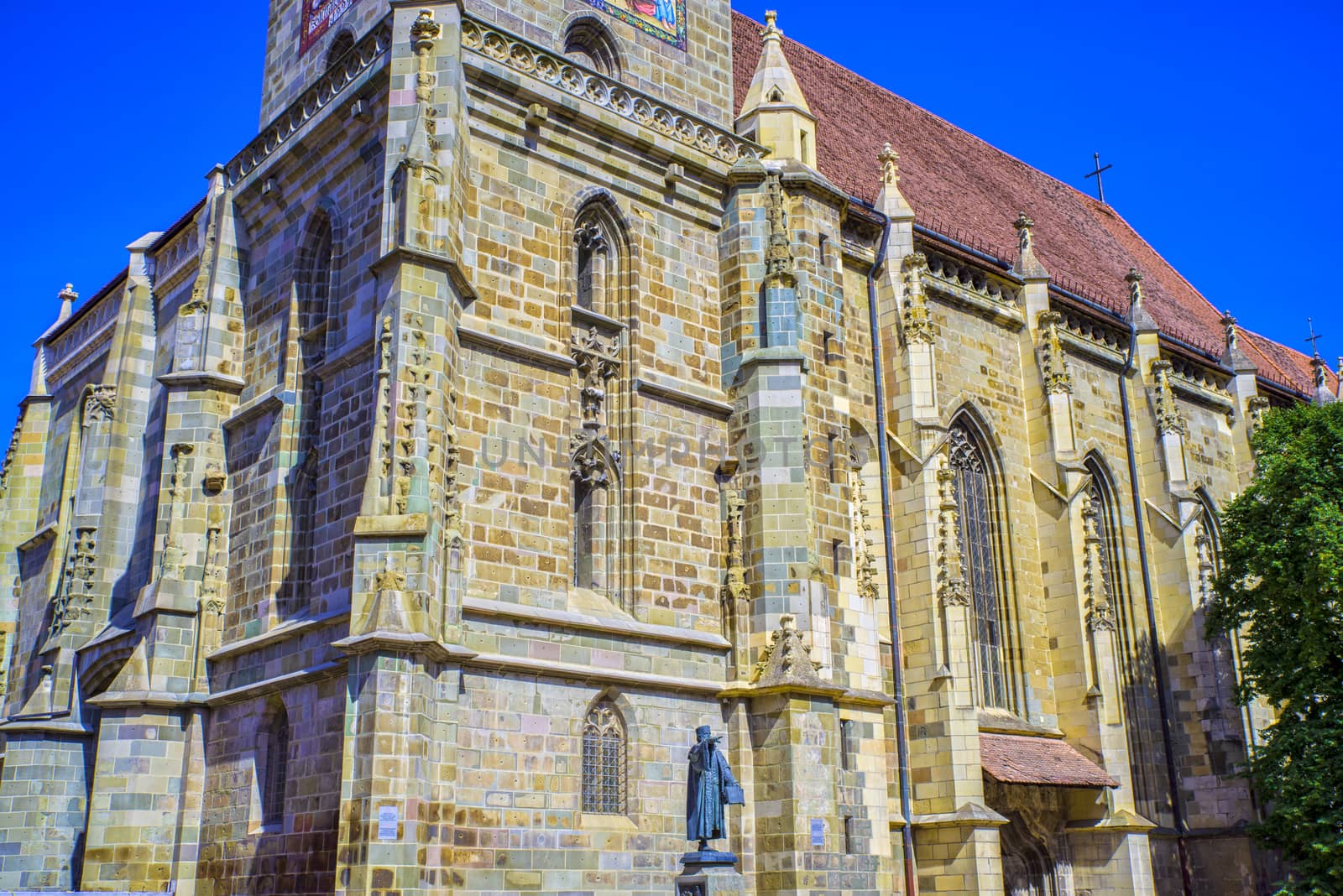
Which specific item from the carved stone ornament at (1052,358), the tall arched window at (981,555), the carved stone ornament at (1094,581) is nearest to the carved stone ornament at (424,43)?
the tall arched window at (981,555)

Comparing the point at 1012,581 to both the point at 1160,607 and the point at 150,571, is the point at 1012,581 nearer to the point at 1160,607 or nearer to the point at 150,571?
the point at 1160,607

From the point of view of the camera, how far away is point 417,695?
46.8ft

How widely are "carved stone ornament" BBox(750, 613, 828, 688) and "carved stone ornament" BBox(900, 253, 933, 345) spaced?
656 centimetres

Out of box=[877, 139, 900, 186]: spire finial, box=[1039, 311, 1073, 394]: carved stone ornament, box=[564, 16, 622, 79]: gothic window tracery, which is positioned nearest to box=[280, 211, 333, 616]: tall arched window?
box=[564, 16, 622, 79]: gothic window tracery

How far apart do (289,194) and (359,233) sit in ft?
8.13

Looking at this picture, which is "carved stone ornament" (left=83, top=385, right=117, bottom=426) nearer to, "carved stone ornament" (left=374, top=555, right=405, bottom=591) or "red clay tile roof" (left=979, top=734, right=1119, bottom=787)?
"carved stone ornament" (left=374, top=555, right=405, bottom=591)

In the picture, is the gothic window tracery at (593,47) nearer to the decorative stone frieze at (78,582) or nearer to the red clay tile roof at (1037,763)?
the decorative stone frieze at (78,582)

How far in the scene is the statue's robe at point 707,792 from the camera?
1491cm

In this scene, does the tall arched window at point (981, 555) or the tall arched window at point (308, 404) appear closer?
the tall arched window at point (308, 404)

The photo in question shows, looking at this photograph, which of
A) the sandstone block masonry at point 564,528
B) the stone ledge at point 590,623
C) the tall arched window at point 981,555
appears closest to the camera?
the sandstone block masonry at point 564,528

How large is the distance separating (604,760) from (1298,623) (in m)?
12.5

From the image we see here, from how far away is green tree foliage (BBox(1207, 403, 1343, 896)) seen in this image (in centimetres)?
2075

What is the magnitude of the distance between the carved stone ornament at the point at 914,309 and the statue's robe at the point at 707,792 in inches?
381

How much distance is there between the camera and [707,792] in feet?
49.2
